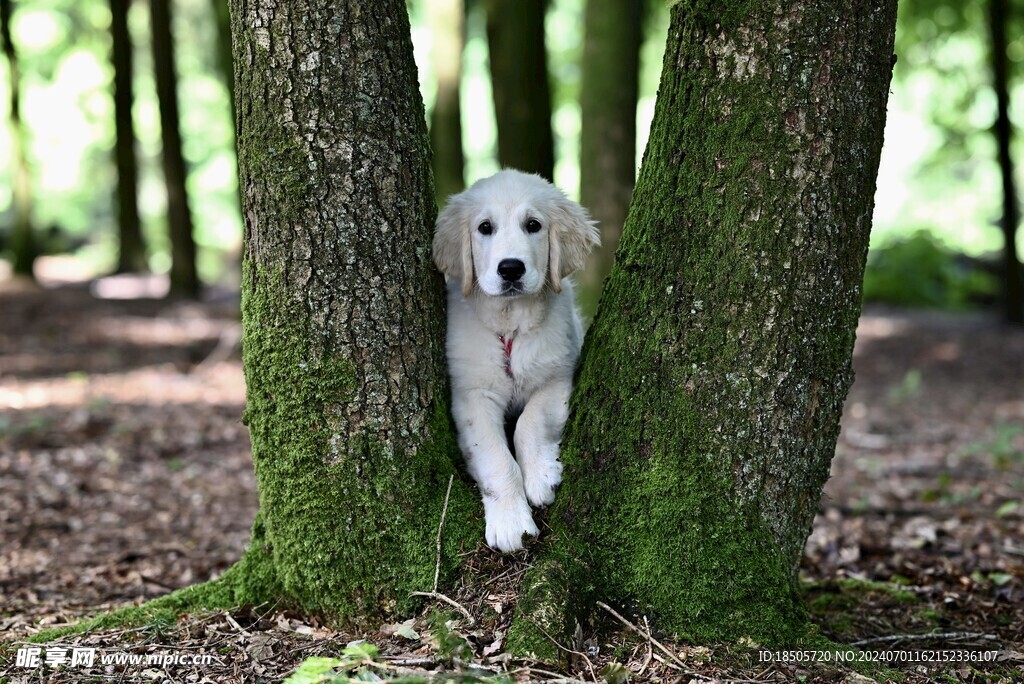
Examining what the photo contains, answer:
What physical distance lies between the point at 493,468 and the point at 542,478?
20 centimetres

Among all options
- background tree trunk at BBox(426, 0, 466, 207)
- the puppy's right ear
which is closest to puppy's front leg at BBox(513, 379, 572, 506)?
the puppy's right ear

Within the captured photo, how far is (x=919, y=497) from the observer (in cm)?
657

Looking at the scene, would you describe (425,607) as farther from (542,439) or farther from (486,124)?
(486,124)

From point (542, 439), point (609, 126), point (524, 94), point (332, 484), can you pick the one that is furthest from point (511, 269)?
point (524, 94)

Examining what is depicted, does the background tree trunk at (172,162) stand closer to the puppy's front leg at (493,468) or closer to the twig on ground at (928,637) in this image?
the puppy's front leg at (493,468)

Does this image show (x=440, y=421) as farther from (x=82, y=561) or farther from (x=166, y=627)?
(x=82, y=561)

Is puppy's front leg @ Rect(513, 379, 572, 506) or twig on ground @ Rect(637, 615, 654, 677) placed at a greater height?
puppy's front leg @ Rect(513, 379, 572, 506)

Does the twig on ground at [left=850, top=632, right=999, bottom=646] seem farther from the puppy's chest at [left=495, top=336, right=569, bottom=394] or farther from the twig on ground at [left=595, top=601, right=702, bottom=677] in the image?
the puppy's chest at [left=495, top=336, right=569, bottom=394]

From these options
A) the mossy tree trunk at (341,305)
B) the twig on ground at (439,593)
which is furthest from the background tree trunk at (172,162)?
the twig on ground at (439,593)

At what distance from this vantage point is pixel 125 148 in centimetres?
1766

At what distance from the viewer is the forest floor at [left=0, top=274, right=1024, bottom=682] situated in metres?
3.18

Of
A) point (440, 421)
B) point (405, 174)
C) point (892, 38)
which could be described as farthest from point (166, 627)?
point (892, 38)

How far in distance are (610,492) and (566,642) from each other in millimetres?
580

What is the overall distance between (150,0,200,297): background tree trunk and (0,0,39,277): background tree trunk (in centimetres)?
338
